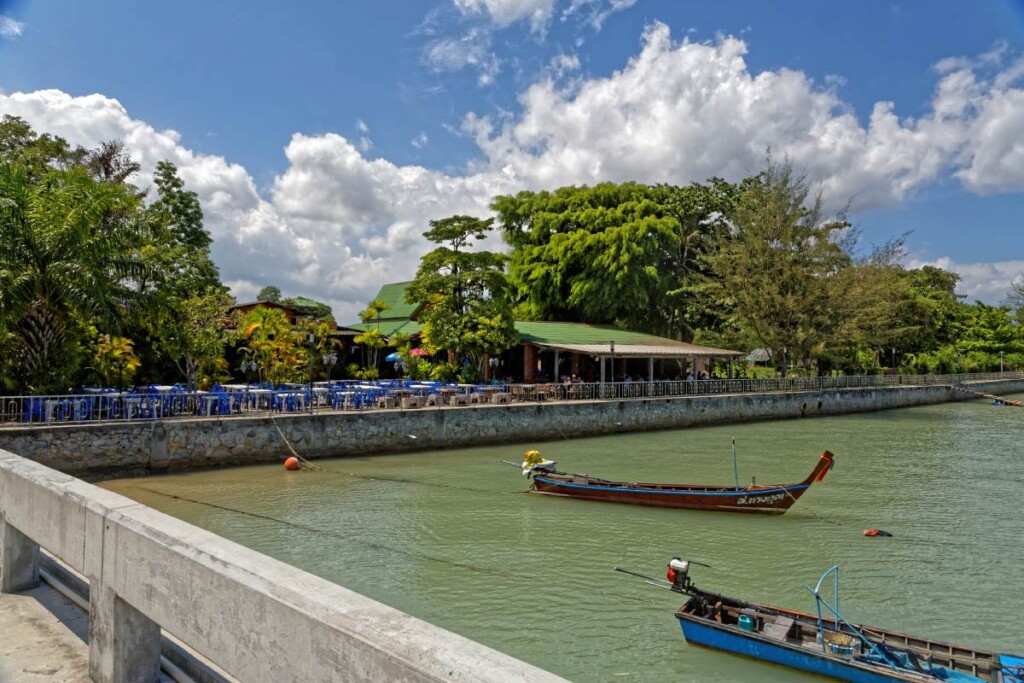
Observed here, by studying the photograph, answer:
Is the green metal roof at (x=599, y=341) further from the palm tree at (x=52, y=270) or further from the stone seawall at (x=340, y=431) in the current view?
the palm tree at (x=52, y=270)

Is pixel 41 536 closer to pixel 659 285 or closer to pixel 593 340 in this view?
pixel 593 340

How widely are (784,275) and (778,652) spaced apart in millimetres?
38366

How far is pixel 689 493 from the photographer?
49.1ft

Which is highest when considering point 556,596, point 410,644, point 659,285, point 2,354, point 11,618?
point 659,285

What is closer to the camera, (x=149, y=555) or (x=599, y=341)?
(x=149, y=555)

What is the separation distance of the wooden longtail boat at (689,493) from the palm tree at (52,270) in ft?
43.1

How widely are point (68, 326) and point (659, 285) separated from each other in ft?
109

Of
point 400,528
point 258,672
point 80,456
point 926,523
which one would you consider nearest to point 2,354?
point 80,456

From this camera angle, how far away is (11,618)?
4758 mm

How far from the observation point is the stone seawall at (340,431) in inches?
678

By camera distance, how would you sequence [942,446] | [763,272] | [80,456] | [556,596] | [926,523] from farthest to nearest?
[763,272] → [942,446] → [80,456] → [926,523] → [556,596]

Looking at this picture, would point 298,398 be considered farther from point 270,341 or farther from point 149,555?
point 149,555

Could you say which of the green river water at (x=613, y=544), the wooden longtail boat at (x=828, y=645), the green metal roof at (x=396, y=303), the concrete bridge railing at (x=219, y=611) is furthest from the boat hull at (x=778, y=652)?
the green metal roof at (x=396, y=303)

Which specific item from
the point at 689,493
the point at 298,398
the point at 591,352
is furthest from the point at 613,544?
the point at 591,352
